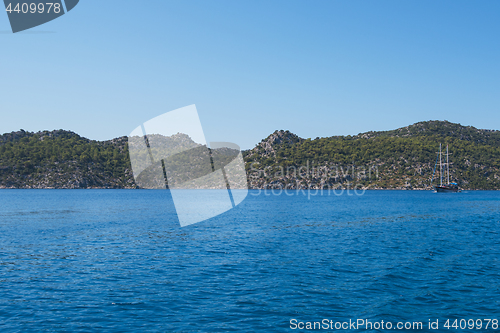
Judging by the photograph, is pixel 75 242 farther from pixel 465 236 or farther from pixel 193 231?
pixel 465 236

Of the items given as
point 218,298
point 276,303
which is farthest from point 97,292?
point 276,303

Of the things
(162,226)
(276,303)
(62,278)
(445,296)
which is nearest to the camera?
(276,303)

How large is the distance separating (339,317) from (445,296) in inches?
326

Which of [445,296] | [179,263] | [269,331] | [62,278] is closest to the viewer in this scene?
[269,331]

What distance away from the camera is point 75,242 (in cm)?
3950

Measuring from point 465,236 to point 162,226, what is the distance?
4424 cm

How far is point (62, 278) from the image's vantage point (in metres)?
24.7

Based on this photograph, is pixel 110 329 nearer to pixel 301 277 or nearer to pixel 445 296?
pixel 301 277

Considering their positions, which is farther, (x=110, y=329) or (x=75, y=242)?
(x=75, y=242)

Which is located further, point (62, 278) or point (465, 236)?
point (465, 236)

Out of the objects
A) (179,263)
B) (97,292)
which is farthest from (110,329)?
(179,263)

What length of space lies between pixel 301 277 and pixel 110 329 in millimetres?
13844

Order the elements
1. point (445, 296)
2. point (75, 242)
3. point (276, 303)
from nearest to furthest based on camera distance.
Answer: point (276, 303), point (445, 296), point (75, 242)

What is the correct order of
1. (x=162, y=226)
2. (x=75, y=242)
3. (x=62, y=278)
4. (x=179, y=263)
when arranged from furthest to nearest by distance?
(x=162, y=226), (x=75, y=242), (x=179, y=263), (x=62, y=278)
